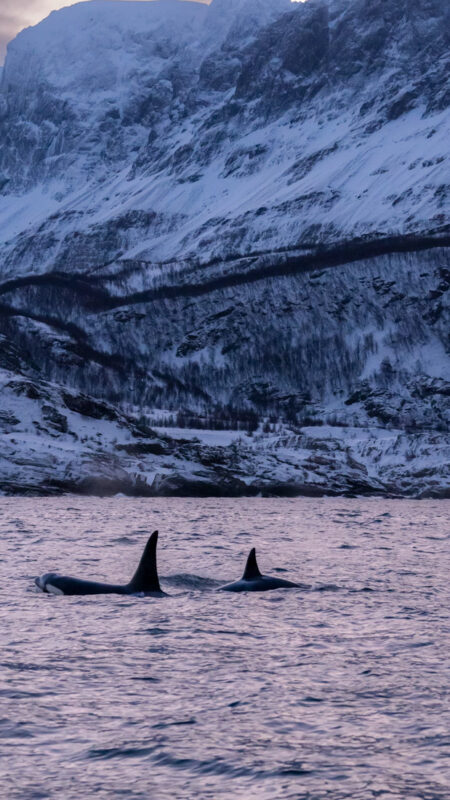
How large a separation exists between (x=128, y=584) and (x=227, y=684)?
1045cm

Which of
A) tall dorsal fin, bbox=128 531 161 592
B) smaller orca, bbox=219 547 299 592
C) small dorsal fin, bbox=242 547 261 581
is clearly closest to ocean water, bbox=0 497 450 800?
smaller orca, bbox=219 547 299 592

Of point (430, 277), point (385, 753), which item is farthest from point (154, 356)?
point (385, 753)

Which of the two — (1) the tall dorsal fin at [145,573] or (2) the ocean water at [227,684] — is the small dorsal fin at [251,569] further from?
(1) the tall dorsal fin at [145,573]

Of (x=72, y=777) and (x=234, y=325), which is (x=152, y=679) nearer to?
(x=72, y=777)

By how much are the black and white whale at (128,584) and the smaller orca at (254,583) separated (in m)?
2.16

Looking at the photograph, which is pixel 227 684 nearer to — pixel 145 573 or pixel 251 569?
pixel 145 573

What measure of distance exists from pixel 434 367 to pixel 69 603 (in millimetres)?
152786

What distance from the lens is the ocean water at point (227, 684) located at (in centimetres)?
1234

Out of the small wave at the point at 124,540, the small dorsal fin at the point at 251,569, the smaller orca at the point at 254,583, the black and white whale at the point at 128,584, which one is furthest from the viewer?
the small wave at the point at 124,540

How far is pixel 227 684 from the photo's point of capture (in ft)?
55.7

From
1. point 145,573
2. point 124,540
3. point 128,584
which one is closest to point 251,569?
point 145,573

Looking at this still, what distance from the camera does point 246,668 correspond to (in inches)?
714

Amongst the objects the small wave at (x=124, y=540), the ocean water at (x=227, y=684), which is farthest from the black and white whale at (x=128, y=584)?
the small wave at (x=124, y=540)

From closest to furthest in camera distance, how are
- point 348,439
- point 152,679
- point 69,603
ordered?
point 152,679
point 69,603
point 348,439
